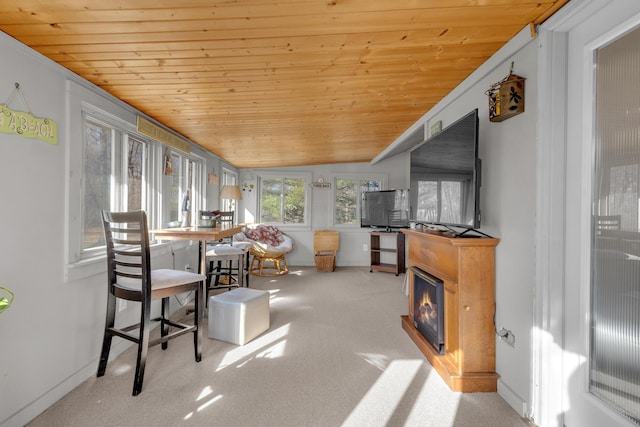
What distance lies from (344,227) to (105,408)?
4854 millimetres

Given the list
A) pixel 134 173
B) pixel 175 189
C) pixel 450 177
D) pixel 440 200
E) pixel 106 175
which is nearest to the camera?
pixel 450 177

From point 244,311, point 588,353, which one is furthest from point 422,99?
point 244,311

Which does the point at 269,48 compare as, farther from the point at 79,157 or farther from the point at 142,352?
the point at 142,352

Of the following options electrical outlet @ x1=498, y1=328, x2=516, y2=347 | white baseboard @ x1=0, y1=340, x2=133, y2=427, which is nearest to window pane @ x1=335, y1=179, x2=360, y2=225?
electrical outlet @ x1=498, y1=328, x2=516, y2=347

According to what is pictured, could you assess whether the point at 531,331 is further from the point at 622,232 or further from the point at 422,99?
the point at 422,99

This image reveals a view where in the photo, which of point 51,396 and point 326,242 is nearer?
point 51,396

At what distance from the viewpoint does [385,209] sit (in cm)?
540

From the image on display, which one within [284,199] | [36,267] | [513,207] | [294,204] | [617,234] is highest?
[284,199]

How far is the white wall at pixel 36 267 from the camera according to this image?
1.44 m

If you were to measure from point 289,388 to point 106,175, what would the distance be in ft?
6.92

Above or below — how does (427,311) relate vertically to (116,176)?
below

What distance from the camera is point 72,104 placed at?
1.83 metres

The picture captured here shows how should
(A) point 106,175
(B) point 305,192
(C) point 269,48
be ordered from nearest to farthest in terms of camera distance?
(C) point 269,48 < (A) point 106,175 < (B) point 305,192

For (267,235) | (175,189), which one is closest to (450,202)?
(175,189)
